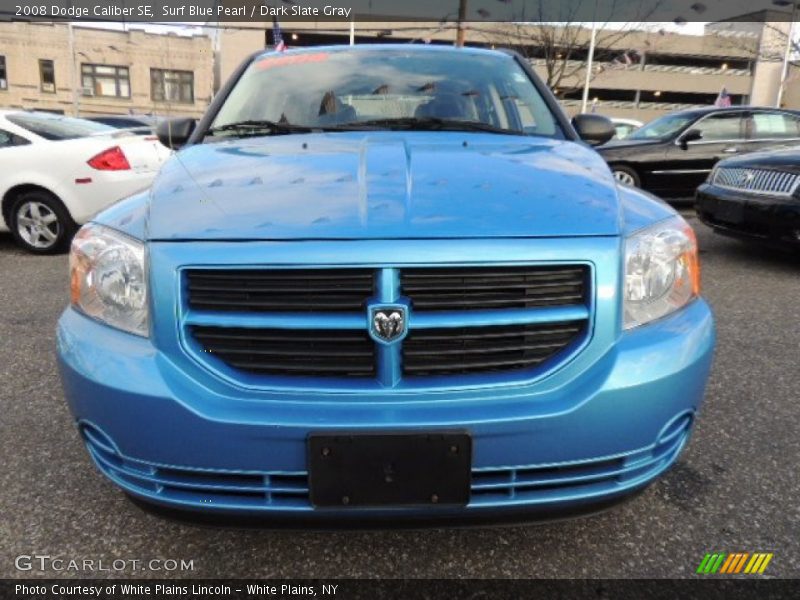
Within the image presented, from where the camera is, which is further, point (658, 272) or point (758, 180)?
point (758, 180)

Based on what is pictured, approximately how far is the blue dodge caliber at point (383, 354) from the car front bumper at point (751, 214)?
418cm

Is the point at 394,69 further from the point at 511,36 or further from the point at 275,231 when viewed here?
the point at 511,36

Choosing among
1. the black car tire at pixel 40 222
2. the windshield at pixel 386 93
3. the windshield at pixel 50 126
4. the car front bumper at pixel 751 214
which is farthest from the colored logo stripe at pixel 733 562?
the windshield at pixel 50 126

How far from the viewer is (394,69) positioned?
2.94 metres

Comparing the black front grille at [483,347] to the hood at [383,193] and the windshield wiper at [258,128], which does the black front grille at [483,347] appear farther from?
the windshield wiper at [258,128]

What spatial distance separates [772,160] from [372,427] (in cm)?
535

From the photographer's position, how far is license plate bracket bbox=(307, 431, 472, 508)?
56.8 inches

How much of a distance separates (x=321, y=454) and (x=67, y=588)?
2.99 feet

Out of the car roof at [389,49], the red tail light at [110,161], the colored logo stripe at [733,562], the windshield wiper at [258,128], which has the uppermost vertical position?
the car roof at [389,49]

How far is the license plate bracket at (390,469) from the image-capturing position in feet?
4.73

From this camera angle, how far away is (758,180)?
5.47 m

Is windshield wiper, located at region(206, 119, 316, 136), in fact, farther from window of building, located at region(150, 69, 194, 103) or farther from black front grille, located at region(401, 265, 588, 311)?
window of building, located at region(150, 69, 194, 103)

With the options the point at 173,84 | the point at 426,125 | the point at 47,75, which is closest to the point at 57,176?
the point at 426,125

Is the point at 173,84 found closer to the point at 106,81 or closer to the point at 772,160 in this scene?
the point at 106,81
